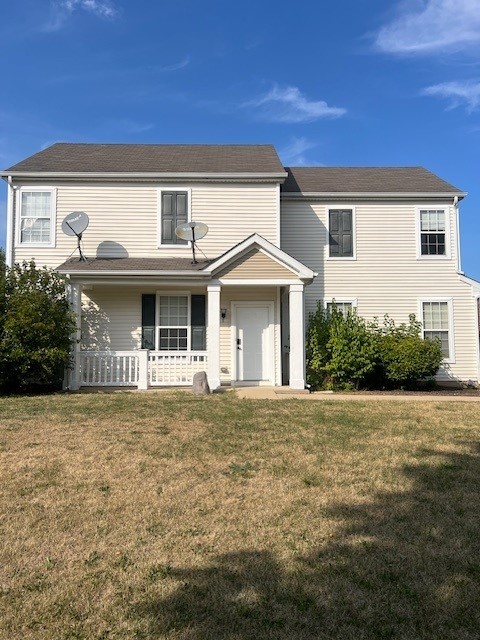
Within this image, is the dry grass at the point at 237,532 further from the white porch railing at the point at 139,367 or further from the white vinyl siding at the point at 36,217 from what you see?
the white vinyl siding at the point at 36,217

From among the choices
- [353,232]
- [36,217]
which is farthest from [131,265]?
[353,232]

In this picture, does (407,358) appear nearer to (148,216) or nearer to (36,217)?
(148,216)

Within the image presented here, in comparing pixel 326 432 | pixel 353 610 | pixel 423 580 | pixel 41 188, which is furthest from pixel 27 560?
pixel 41 188

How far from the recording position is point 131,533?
13.4 feet

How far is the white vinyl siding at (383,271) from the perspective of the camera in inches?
606

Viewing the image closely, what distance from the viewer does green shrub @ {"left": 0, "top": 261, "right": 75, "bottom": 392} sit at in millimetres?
11234

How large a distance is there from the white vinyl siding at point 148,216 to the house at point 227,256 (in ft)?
0.10

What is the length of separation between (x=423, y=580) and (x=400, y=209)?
13.9 m

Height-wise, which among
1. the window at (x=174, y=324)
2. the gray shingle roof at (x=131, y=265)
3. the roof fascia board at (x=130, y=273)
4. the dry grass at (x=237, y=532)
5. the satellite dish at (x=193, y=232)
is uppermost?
the satellite dish at (x=193, y=232)

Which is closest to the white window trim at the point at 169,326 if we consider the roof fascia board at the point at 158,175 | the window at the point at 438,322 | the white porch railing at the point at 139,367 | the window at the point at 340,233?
the white porch railing at the point at 139,367

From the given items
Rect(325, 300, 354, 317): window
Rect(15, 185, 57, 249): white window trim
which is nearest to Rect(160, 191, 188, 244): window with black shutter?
Rect(15, 185, 57, 249): white window trim

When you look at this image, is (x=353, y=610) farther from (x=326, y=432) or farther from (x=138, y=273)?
(x=138, y=273)

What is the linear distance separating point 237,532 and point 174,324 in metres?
10.4

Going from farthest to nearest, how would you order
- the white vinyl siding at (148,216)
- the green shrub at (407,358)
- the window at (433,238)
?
the window at (433,238)
the white vinyl siding at (148,216)
the green shrub at (407,358)
